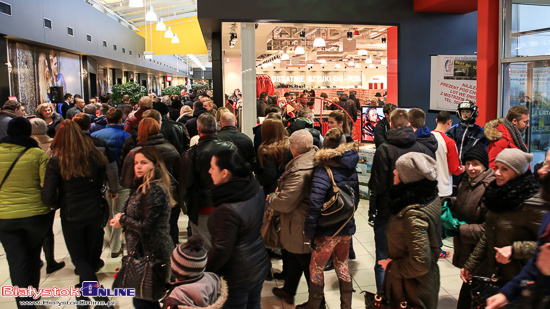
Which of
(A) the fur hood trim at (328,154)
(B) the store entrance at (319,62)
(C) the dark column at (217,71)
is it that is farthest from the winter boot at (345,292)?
(C) the dark column at (217,71)

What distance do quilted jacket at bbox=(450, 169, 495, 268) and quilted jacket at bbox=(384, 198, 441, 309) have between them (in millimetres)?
540

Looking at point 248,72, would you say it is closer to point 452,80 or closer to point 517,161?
point 452,80

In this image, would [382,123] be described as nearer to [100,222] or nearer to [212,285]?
[100,222]

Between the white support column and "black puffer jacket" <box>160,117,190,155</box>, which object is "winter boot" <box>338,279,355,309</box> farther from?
the white support column

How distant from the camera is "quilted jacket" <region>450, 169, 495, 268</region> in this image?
2.82 metres

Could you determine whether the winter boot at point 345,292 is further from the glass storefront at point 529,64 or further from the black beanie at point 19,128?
the glass storefront at point 529,64

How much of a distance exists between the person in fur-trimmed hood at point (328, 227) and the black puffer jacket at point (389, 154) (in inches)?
16.6

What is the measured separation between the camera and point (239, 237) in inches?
93.1

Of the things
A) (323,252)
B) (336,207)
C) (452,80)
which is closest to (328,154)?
(336,207)

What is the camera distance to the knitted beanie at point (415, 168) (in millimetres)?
2283

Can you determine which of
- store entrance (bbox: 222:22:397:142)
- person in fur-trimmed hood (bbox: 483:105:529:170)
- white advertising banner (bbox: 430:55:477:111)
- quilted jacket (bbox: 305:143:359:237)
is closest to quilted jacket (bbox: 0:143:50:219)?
quilted jacket (bbox: 305:143:359:237)

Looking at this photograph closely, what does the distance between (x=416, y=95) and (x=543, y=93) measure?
2.42m

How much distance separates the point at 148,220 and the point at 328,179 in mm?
1243

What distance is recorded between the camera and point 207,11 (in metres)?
7.10
